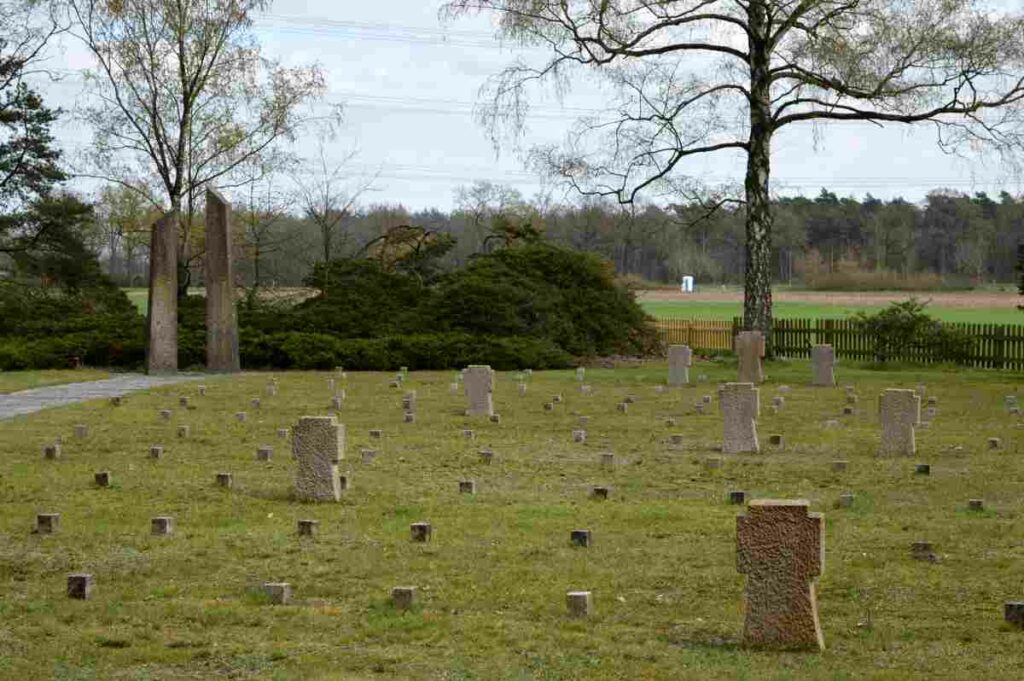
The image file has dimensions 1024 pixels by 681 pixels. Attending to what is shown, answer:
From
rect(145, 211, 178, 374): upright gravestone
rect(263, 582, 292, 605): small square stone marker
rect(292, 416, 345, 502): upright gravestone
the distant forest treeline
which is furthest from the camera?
the distant forest treeline

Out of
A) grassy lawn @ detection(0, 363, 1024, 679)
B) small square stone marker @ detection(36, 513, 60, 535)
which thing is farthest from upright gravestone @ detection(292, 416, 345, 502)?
small square stone marker @ detection(36, 513, 60, 535)

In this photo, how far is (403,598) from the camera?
9.28m

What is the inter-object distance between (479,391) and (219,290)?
1361 cm

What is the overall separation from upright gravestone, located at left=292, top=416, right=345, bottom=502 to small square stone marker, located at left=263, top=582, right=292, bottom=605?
149 inches

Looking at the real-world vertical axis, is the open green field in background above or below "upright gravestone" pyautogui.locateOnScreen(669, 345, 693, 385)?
above

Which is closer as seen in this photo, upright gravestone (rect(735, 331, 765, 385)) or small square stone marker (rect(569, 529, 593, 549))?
small square stone marker (rect(569, 529, 593, 549))

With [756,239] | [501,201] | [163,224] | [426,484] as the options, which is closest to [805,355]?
→ [756,239]

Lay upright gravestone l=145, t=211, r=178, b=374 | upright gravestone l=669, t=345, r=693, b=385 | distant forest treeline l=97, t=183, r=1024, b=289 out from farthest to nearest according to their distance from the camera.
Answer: distant forest treeline l=97, t=183, r=1024, b=289 < upright gravestone l=145, t=211, r=178, b=374 < upright gravestone l=669, t=345, r=693, b=385

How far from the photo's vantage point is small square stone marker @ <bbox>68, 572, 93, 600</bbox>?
955cm

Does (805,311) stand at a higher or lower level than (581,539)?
higher

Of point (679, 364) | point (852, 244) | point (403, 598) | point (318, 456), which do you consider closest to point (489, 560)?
point (403, 598)

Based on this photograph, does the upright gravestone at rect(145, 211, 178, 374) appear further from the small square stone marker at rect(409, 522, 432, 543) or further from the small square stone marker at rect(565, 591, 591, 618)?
the small square stone marker at rect(565, 591, 591, 618)

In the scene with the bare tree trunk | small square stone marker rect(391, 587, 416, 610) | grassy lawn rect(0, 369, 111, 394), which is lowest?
grassy lawn rect(0, 369, 111, 394)

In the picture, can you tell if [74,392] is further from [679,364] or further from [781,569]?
[781,569]
